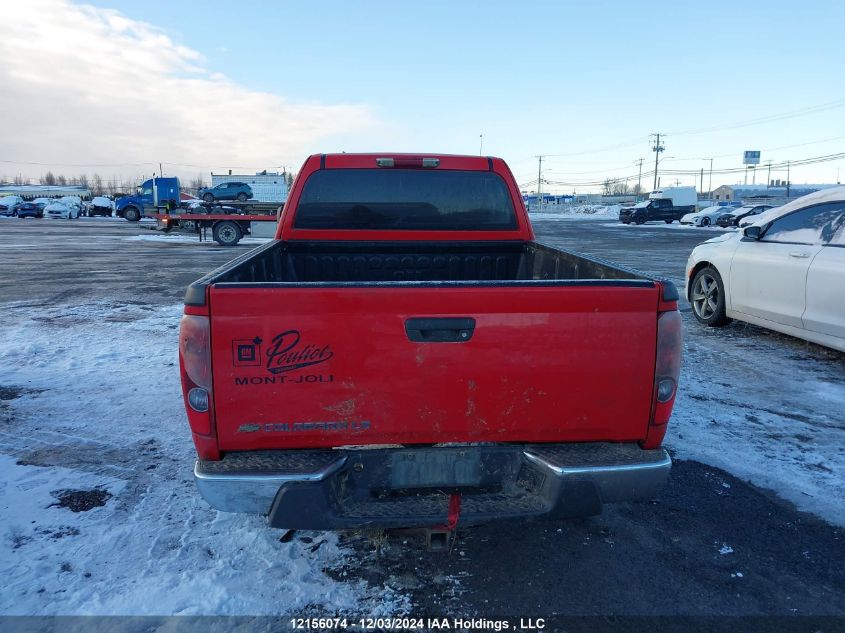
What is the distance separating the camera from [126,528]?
309 cm

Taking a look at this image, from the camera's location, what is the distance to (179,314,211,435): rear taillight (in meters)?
2.26

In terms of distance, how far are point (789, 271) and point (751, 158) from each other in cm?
13051

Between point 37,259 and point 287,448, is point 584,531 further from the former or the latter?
point 37,259

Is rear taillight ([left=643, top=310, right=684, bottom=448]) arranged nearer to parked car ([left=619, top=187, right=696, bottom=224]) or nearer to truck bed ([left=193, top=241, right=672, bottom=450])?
truck bed ([left=193, top=241, right=672, bottom=450])

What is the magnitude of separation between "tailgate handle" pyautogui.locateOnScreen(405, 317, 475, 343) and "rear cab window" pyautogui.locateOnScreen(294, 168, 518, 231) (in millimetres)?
2302

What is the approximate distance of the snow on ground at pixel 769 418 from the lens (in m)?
3.70

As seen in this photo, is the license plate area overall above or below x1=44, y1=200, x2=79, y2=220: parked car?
below

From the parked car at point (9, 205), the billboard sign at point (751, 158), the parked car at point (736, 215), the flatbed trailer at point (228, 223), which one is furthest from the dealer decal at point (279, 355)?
the billboard sign at point (751, 158)

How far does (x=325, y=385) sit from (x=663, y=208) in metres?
52.1

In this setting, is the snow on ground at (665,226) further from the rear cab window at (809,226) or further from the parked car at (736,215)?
the rear cab window at (809,226)

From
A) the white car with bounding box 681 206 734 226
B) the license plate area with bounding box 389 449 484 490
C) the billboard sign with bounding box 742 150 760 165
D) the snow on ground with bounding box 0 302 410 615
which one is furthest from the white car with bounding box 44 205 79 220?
the billboard sign with bounding box 742 150 760 165

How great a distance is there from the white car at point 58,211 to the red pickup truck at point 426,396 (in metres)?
53.1

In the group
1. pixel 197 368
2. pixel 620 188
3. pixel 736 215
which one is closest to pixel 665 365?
pixel 197 368

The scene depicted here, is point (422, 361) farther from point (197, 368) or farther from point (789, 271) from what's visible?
point (789, 271)
